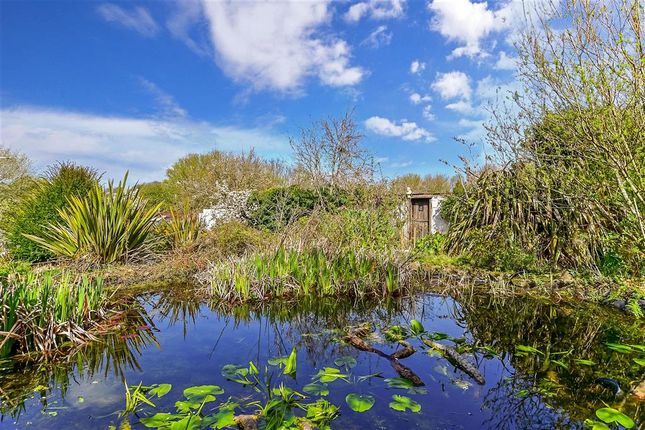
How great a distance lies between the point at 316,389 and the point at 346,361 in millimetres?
644

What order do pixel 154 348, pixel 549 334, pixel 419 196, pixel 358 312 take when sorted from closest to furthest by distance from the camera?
pixel 154 348 < pixel 549 334 < pixel 358 312 < pixel 419 196

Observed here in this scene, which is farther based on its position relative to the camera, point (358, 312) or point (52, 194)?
point (52, 194)

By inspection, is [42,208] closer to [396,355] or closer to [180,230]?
[180,230]

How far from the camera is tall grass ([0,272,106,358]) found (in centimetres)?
307

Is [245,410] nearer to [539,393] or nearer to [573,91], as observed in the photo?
[539,393]

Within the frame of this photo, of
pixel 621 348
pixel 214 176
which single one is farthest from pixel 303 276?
pixel 214 176

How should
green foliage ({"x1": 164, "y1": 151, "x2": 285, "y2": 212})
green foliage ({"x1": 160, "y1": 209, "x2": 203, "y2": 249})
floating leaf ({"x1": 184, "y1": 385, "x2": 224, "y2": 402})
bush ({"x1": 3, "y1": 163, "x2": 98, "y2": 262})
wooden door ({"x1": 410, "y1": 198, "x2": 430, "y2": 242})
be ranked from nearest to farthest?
1. floating leaf ({"x1": 184, "y1": 385, "x2": 224, "y2": 402})
2. bush ({"x1": 3, "y1": 163, "x2": 98, "y2": 262})
3. green foliage ({"x1": 160, "y1": 209, "x2": 203, "y2": 249})
4. wooden door ({"x1": 410, "y1": 198, "x2": 430, "y2": 242})
5. green foliage ({"x1": 164, "y1": 151, "x2": 285, "y2": 212})

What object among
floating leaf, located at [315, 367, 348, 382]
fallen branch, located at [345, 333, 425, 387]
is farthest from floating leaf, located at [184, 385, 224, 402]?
fallen branch, located at [345, 333, 425, 387]

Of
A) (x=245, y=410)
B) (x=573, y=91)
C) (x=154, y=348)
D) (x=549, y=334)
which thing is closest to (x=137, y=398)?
(x=245, y=410)

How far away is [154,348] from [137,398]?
3.96ft

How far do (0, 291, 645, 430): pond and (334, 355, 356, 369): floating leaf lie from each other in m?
0.02

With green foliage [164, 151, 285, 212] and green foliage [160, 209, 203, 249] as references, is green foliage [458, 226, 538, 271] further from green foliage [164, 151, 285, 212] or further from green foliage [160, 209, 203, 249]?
green foliage [164, 151, 285, 212]

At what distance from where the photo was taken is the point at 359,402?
231 cm

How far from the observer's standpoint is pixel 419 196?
12.8 m
